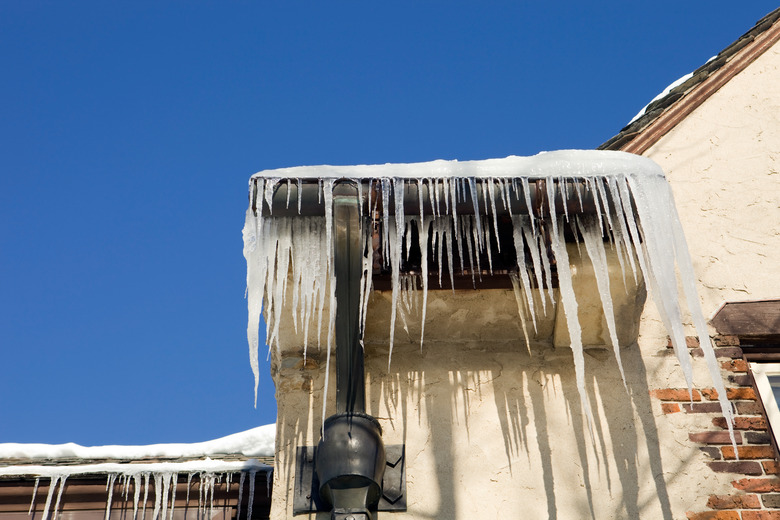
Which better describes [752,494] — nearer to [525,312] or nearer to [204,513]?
[525,312]

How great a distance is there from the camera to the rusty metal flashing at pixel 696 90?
484 centimetres

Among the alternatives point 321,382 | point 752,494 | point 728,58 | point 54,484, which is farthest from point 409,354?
point 728,58

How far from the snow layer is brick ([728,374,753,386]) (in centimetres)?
244

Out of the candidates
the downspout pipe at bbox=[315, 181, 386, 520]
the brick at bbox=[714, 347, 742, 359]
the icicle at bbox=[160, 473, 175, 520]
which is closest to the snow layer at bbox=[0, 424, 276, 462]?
the icicle at bbox=[160, 473, 175, 520]

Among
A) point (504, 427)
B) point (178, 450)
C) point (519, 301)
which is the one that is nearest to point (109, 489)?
point (178, 450)

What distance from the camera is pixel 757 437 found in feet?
12.4

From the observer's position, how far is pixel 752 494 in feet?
11.8

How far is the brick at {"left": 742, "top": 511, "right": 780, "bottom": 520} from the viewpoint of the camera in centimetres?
353

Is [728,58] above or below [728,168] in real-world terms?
above

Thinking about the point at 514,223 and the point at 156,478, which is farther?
the point at 156,478

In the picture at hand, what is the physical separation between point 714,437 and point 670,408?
22 cm

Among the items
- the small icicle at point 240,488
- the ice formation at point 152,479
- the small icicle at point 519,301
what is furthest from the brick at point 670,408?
the small icicle at point 240,488

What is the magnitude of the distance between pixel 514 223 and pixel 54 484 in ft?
8.80

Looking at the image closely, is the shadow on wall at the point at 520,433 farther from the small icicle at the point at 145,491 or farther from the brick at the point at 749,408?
the small icicle at the point at 145,491
